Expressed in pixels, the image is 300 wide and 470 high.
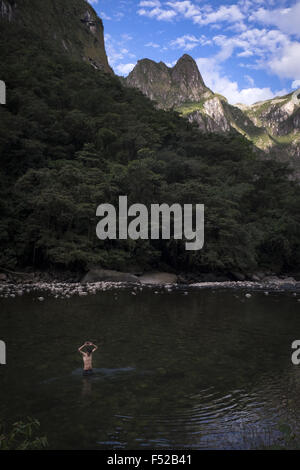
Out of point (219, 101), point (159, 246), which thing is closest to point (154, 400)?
point (159, 246)

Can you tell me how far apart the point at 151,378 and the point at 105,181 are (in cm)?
2729

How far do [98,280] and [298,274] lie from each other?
24.8 m

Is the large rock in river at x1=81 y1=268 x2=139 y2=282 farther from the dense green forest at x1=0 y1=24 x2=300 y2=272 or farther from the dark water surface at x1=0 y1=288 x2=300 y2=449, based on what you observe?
the dark water surface at x1=0 y1=288 x2=300 y2=449

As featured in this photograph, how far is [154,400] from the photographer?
7.45 meters

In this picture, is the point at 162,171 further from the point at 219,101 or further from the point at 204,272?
the point at 219,101

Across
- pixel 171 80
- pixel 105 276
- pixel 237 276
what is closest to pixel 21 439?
pixel 105 276

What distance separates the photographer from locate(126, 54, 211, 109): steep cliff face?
188 meters

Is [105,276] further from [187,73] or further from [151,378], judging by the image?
[187,73]

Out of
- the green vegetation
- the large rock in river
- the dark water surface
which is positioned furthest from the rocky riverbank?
the green vegetation

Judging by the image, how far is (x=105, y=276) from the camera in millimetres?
29797

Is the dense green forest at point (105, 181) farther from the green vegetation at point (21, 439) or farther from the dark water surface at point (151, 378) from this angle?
the green vegetation at point (21, 439)

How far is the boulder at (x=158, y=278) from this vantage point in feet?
104
